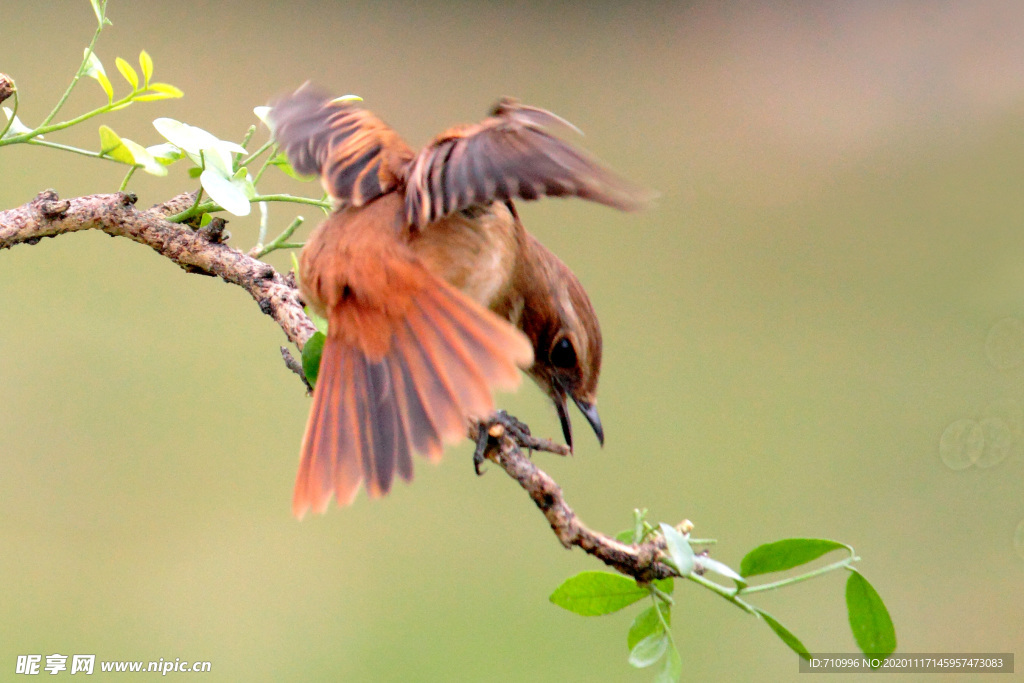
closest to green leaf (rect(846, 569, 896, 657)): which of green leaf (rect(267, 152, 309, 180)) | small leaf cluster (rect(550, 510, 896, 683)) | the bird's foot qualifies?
small leaf cluster (rect(550, 510, 896, 683))

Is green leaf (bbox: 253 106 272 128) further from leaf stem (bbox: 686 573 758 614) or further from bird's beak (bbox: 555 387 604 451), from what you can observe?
leaf stem (bbox: 686 573 758 614)

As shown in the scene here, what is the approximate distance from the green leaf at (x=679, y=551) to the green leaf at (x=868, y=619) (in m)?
0.18

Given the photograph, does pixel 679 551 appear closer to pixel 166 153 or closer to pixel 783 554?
pixel 783 554

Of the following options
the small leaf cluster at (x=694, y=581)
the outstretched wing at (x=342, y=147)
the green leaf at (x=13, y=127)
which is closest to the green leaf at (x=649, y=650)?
the small leaf cluster at (x=694, y=581)

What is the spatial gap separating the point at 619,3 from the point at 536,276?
4935 mm

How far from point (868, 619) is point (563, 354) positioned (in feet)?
2.39

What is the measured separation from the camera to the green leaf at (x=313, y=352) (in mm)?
1209

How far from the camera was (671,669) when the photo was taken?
1006 mm

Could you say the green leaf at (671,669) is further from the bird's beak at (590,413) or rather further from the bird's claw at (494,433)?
the bird's beak at (590,413)

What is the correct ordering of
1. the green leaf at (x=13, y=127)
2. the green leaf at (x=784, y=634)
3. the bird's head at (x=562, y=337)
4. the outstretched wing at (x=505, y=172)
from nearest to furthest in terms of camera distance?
the green leaf at (x=784, y=634)
the outstretched wing at (x=505, y=172)
the green leaf at (x=13, y=127)
the bird's head at (x=562, y=337)

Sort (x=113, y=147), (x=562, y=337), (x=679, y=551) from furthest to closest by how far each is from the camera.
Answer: (x=562, y=337)
(x=113, y=147)
(x=679, y=551)

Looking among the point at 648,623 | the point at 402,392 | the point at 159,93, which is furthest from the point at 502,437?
the point at 159,93

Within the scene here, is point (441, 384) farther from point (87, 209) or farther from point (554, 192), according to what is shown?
point (87, 209)

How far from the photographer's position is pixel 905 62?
5855 mm
